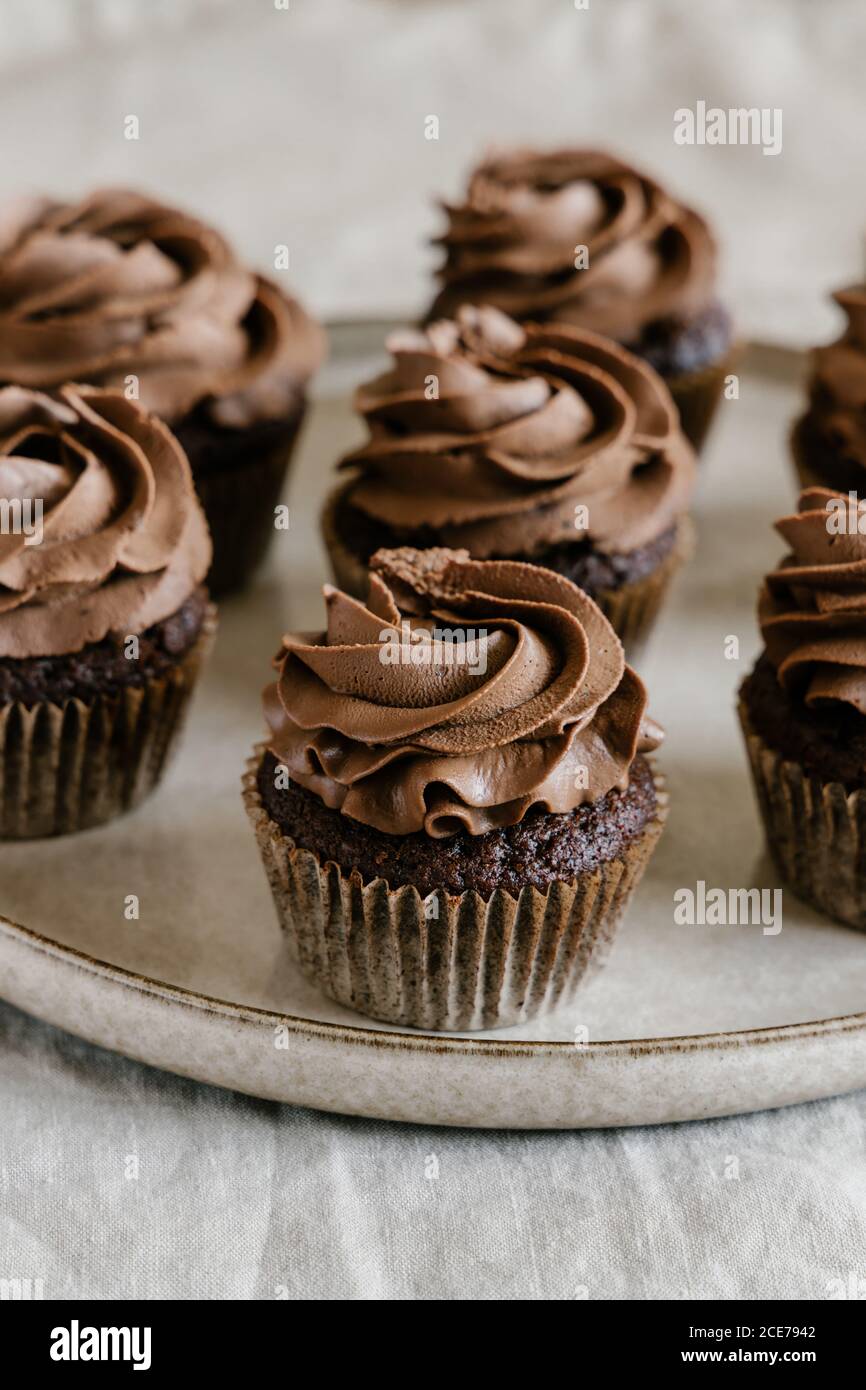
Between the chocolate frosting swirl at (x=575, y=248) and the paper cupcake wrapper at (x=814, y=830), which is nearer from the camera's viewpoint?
the paper cupcake wrapper at (x=814, y=830)

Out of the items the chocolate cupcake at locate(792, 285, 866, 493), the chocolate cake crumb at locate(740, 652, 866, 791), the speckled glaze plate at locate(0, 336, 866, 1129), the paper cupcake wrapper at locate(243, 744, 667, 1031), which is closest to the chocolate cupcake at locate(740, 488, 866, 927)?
the chocolate cake crumb at locate(740, 652, 866, 791)

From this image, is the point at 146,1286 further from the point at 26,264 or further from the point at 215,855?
the point at 26,264

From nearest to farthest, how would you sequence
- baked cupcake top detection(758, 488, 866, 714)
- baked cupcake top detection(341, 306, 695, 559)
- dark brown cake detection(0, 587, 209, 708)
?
baked cupcake top detection(758, 488, 866, 714), dark brown cake detection(0, 587, 209, 708), baked cupcake top detection(341, 306, 695, 559)

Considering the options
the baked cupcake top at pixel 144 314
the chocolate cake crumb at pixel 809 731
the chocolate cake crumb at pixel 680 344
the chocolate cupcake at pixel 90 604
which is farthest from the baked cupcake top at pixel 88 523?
the chocolate cake crumb at pixel 680 344

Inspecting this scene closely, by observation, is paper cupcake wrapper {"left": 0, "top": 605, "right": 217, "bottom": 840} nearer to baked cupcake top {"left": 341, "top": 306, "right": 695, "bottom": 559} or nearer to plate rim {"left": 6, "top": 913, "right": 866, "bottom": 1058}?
baked cupcake top {"left": 341, "top": 306, "right": 695, "bottom": 559}

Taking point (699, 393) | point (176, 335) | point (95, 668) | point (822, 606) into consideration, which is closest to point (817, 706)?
point (822, 606)

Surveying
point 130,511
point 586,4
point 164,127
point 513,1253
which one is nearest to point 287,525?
point 130,511

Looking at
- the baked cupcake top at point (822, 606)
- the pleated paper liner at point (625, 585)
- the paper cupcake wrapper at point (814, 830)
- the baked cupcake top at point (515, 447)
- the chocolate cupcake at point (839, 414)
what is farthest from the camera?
the chocolate cupcake at point (839, 414)

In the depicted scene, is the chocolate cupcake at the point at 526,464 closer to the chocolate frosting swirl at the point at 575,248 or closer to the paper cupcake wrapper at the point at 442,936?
the chocolate frosting swirl at the point at 575,248
